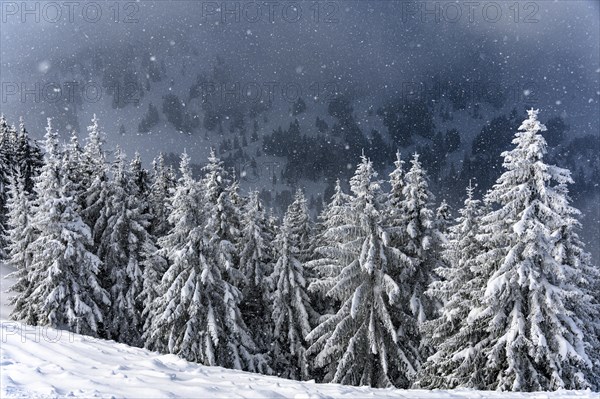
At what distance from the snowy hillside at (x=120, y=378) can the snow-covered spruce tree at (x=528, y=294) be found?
4.98 m

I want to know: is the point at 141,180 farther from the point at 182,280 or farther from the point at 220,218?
the point at 182,280

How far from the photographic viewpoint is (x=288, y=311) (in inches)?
1123

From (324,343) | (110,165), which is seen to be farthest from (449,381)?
(110,165)

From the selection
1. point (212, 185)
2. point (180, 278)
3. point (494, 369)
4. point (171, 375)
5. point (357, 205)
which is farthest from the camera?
point (212, 185)

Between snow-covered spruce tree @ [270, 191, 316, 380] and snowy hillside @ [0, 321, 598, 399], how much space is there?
17.2 meters

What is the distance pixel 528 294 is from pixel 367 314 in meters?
7.52

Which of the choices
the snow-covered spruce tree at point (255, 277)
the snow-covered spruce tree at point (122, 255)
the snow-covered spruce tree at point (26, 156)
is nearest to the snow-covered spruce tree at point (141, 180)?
the snow-covered spruce tree at point (122, 255)

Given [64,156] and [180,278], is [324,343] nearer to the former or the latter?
[180,278]

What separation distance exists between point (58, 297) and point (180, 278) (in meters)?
6.99

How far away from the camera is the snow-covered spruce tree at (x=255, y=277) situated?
95.3ft

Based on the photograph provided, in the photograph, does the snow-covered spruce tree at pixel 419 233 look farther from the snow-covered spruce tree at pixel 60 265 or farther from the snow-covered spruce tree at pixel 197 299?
the snow-covered spruce tree at pixel 60 265

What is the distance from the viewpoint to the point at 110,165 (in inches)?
1144

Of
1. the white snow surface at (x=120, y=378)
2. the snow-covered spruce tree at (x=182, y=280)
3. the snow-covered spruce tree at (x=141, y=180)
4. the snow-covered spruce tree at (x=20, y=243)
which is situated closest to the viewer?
the white snow surface at (x=120, y=378)

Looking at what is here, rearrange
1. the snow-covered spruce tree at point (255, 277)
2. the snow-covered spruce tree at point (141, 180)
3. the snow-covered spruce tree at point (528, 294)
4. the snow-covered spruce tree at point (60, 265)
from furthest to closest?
the snow-covered spruce tree at point (141, 180), the snow-covered spruce tree at point (255, 277), the snow-covered spruce tree at point (60, 265), the snow-covered spruce tree at point (528, 294)
